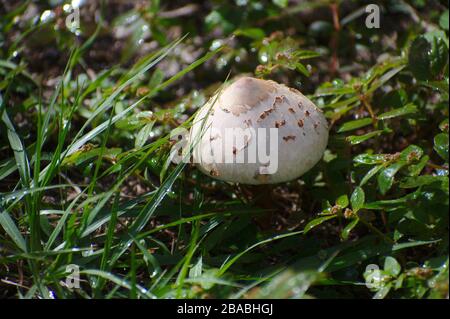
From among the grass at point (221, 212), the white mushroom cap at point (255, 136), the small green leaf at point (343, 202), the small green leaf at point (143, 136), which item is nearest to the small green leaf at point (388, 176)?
the grass at point (221, 212)

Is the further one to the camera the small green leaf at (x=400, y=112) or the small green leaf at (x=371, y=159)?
the small green leaf at (x=400, y=112)

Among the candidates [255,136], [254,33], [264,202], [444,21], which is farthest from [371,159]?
[254,33]

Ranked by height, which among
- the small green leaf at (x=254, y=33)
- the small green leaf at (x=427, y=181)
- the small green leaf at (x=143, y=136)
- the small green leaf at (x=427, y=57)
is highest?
the small green leaf at (x=143, y=136)

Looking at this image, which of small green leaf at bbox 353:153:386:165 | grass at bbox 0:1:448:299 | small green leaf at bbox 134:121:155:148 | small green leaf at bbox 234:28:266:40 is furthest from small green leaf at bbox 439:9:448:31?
small green leaf at bbox 134:121:155:148

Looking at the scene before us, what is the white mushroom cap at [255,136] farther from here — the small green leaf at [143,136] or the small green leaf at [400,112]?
the small green leaf at [400,112]

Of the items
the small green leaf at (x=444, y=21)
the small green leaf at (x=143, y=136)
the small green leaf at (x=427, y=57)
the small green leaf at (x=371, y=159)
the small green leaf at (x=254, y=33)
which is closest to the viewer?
the small green leaf at (x=371, y=159)

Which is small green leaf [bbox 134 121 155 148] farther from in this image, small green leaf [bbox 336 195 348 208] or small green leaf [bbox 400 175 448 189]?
small green leaf [bbox 400 175 448 189]

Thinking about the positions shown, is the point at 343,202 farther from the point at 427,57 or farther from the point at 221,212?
the point at 427,57
